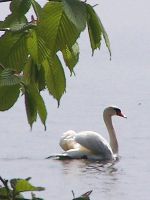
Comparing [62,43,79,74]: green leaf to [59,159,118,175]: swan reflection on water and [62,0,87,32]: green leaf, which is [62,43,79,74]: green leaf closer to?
[62,0,87,32]: green leaf

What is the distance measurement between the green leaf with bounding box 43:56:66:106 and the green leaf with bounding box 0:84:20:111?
6 cm

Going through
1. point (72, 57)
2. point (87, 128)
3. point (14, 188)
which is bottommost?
point (87, 128)

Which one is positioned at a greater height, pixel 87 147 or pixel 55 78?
pixel 55 78

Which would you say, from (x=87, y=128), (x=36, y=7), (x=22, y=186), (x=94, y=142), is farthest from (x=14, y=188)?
(x=87, y=128)

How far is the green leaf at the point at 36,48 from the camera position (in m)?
1.07

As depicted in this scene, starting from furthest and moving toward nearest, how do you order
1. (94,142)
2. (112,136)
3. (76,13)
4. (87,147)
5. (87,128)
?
(87,128) → (112,136) → (87,147) → (94,142) → (76,13)

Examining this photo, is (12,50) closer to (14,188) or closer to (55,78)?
(55,78)

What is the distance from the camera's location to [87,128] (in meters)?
17.9

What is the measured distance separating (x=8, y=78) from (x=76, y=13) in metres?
0.11

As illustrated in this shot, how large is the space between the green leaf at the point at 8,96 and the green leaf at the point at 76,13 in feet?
0.35

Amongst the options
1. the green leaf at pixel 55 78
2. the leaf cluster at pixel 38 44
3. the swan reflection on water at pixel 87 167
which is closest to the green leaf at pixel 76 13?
the leaf cluster at pixel 38 44

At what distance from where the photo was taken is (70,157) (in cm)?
1379

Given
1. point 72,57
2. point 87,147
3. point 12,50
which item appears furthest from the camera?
point 87,147

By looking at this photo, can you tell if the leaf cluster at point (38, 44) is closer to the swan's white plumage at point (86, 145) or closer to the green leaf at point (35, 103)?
the green leaf at point (35, 103)
